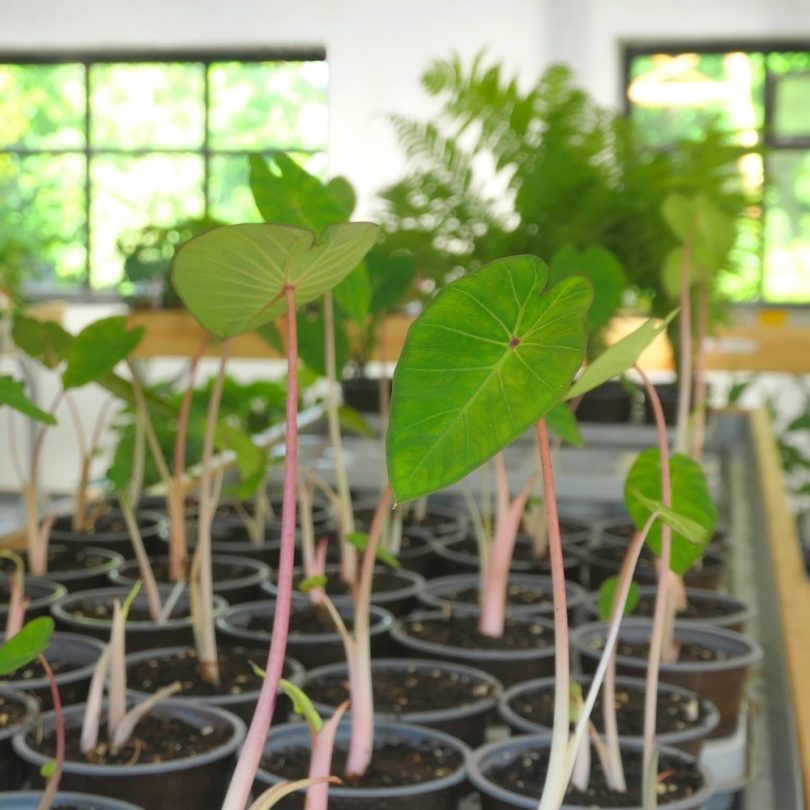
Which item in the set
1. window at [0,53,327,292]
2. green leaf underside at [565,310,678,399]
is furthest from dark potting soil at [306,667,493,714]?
window at [0,53,327,292]

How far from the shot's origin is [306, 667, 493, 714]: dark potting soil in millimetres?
1027

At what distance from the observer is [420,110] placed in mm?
6383

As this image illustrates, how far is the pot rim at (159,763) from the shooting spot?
0.83 meters

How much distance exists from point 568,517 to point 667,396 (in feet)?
2.71

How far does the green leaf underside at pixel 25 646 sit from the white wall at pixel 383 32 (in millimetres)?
5616

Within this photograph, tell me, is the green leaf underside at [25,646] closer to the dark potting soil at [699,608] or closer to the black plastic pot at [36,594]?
the black plastic pot at [36,594]

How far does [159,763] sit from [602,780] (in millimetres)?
315

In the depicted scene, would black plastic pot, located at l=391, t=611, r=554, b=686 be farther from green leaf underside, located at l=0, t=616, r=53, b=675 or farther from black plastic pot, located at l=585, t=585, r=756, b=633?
green leaf underside, located at l=0, t=616, r=53, b=675

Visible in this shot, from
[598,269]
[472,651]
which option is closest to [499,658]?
[472,651]

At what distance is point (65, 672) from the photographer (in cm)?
110

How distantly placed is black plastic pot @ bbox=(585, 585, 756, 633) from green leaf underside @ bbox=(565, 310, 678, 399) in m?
0.67

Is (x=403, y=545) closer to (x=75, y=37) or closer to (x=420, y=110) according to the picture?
(x=420, y=110)

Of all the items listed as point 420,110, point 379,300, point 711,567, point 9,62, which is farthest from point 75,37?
point 711,567

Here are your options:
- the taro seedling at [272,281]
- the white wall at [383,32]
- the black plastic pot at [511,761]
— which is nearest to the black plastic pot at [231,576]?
the black plastic pot at [511,761]
